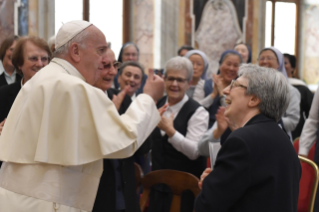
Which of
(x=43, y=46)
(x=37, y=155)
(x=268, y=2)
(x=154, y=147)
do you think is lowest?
(x=154, y=147)

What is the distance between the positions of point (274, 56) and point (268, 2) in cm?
603

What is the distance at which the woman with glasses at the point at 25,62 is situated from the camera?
3090 millimetres

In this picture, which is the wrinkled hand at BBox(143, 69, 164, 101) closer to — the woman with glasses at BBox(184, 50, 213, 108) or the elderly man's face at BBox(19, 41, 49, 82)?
the elderly man's face at BBox(19, 41, 49, 82)

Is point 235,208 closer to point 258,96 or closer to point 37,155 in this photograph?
point 258,96

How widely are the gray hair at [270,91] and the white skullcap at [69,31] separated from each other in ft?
3.04

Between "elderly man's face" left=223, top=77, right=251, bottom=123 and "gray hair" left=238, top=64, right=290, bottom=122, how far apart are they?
0.03 metres

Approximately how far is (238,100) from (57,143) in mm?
947

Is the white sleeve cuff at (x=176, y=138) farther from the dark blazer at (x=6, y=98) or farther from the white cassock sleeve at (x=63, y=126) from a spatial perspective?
the white cassock sleeve at (x=63, y=126)

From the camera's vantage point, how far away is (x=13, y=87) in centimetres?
315

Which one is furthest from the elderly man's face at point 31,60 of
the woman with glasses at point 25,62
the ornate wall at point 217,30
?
the ornate wall at point 217,30

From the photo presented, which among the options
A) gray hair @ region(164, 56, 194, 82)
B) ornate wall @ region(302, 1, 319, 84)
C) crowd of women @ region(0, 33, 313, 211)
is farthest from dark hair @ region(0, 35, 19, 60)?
ornate wall @ region(302, 1, 319, 84)

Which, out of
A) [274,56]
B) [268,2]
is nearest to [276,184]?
[274,56]

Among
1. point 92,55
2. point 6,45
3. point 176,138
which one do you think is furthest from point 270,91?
point 6,45

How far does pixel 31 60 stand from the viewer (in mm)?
3109
